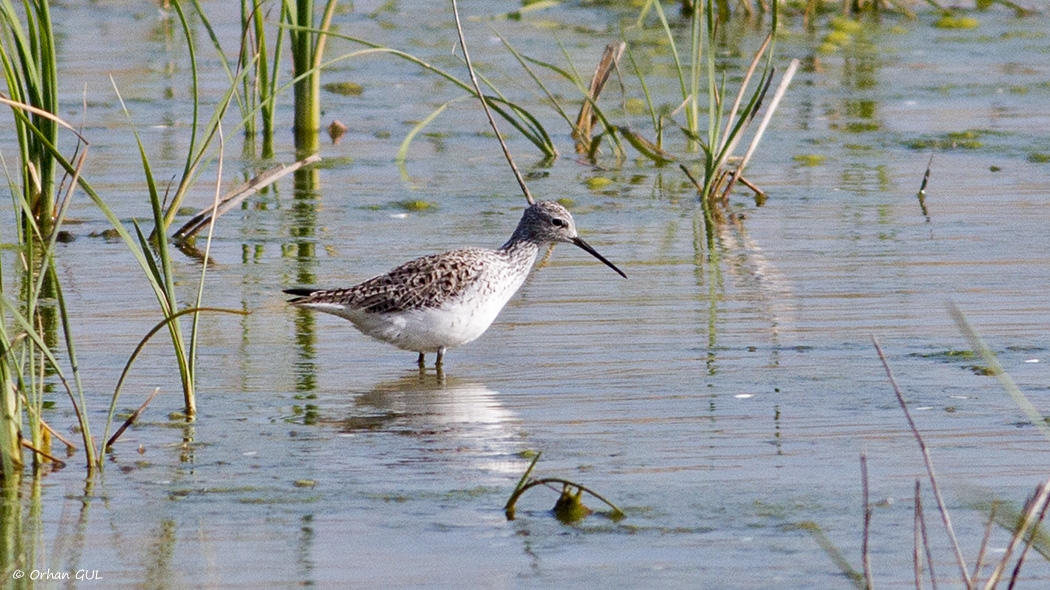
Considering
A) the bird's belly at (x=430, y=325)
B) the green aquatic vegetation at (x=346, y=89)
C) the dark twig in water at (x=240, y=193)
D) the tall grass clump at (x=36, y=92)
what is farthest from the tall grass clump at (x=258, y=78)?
the bird's belly at (x=430, y=325)

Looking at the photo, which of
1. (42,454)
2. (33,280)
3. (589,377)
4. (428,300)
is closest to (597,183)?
(428,300)

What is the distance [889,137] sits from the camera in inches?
496

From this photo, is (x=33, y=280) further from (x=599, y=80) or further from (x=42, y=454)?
(x=599, y=80)

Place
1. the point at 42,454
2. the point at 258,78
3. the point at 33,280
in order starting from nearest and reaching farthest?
the point at 42,454 < the point at 33,280 < the point at 258,78

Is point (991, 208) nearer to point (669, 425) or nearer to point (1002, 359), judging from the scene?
point (1002, 359)

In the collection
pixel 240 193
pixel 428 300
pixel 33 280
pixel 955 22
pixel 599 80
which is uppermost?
pixel 955 22

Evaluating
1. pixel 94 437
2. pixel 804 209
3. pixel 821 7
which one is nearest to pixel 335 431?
pixel 94 437

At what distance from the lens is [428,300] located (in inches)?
284

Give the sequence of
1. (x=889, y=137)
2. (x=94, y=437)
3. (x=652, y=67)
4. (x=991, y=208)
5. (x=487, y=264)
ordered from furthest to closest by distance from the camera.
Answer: (x=652, y=67) → (x=889, y=137) → (x=991, y=208) → (x=487, y=264) → (x=94, y=437)

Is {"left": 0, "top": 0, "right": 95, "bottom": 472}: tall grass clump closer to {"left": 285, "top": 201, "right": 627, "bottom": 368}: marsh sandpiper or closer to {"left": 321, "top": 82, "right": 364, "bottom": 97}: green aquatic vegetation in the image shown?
{"left": 285, "top": 201, "right": 627, "bottom": 368}: marsh sandpiper

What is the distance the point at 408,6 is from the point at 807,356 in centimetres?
1418

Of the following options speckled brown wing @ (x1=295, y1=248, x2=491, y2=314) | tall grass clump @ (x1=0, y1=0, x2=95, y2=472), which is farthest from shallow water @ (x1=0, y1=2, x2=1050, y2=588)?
speckled brown wing @ (x1=295, y1=248, x2=491, y2=314)

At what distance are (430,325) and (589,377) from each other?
79cm

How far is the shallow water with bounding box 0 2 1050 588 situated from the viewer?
189 inches
